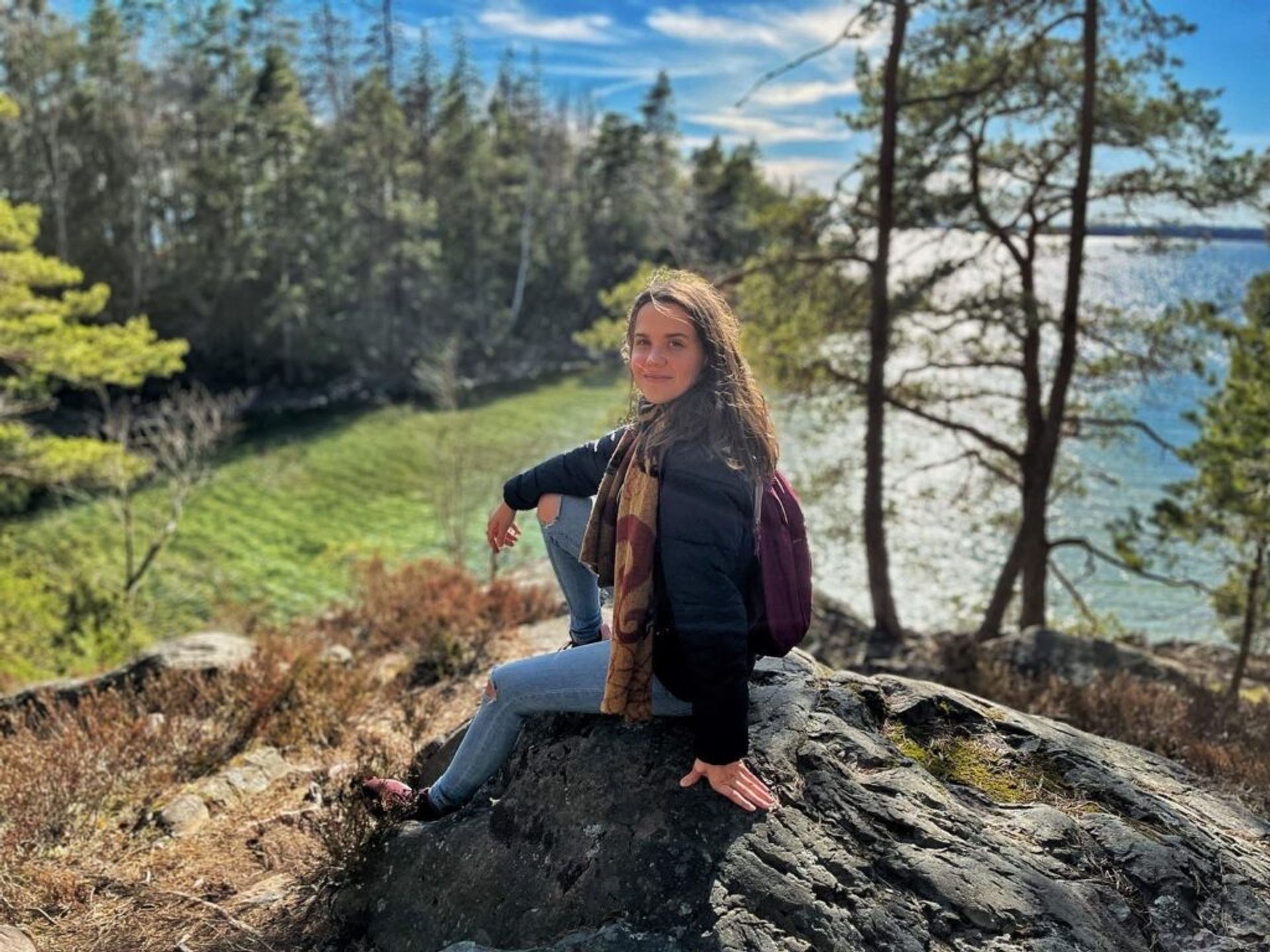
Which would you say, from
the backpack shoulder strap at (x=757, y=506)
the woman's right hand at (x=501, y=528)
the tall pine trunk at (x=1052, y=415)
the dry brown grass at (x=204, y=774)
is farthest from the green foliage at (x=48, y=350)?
the tall pine trunk at (x=1052, y=415)

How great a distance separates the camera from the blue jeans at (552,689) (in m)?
2.71

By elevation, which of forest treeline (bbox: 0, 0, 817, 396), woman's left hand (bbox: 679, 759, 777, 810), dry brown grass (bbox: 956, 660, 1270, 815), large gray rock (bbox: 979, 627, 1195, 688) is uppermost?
forest treeline (bbox: 0, 0, 817, 396)

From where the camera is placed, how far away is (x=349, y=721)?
5.33 metres

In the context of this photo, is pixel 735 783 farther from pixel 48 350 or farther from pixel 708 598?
pixel 48 350

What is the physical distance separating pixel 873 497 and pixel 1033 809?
26.7ft

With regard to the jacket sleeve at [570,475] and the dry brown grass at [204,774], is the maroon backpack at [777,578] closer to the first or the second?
the jacket sleeve at [570,475]

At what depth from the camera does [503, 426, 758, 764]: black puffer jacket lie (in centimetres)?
234

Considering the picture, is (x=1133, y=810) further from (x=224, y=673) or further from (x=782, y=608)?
(x=224, y=673)

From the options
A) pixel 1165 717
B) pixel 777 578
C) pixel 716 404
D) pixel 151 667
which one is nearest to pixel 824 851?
pixel 777 578

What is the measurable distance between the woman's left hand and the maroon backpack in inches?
14.6

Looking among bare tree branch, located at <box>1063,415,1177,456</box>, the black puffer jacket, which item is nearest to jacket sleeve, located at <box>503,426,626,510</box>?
the black puffer jacket

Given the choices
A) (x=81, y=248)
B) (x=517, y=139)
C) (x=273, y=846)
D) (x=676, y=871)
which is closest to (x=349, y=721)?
(x=273, y=846)

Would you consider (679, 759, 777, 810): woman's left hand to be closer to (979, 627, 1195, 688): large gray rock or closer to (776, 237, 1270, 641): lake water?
(979, 627, 1195, 688): large gray rock

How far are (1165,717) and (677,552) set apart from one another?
17.6ft
